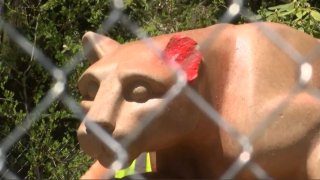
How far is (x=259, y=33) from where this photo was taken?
1.19 meters

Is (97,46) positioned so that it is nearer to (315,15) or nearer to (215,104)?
(215,104)

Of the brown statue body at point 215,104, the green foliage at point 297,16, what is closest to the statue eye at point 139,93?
the brown statue body at point 215,104

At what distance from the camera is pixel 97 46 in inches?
48.3

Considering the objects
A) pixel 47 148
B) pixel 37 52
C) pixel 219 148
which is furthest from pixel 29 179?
pixel 219 148

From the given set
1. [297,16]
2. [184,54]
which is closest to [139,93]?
[184,54]

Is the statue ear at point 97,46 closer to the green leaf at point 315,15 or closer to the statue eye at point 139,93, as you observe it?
the statue eye at point 139,93

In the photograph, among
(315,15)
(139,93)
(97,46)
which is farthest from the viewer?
(315,15)

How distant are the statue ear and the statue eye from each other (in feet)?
0.39

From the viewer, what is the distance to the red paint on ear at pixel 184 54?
1.09m

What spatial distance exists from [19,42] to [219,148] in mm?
1269

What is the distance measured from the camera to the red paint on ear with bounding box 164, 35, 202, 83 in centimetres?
109

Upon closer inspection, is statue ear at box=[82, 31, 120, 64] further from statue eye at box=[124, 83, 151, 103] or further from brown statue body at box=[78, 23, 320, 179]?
statue eye at box=[124, 83, 151, 103]

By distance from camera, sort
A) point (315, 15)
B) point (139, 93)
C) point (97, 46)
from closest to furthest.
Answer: point (139, 93)
point (97, 46)
point (315, 15)

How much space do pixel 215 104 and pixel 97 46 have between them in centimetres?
18
